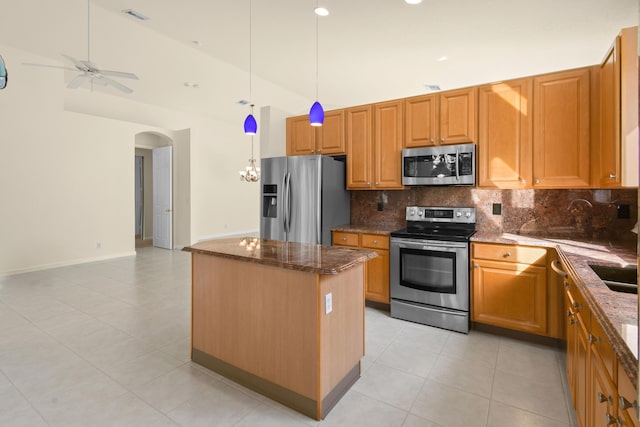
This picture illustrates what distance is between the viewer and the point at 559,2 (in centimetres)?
339

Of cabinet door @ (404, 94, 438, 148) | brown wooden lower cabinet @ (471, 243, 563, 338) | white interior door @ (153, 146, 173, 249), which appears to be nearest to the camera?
brown wooden lower cabinet @ (471, 243, 563, 338)

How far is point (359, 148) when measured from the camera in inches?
155

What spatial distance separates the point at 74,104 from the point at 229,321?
21.3 feet

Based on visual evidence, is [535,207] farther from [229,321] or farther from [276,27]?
[276,27]

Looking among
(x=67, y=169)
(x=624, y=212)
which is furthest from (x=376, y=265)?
(x=67, y=169)

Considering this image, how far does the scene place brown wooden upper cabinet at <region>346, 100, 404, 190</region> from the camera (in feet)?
12.0

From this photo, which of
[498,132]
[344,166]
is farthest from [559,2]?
[344,166]

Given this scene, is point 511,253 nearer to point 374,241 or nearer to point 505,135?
point 505,135

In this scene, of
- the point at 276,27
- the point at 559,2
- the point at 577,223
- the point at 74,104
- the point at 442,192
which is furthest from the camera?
the point at 74,104

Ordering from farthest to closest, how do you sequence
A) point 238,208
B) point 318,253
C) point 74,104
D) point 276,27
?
point 238,208
point 74,104
point 276,27
point 318,253

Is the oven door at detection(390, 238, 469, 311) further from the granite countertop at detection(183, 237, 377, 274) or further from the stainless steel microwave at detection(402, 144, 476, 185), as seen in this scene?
the granite countertop at detection(183, 237, 377, 274)

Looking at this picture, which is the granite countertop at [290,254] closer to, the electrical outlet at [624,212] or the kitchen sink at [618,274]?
the kitchen sink at [618,274]

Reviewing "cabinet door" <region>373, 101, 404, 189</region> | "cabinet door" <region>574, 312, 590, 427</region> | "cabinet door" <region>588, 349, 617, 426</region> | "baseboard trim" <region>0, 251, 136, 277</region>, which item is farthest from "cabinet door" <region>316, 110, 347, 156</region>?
"baseboard trim" <region>0, 251, 136, 277</region>

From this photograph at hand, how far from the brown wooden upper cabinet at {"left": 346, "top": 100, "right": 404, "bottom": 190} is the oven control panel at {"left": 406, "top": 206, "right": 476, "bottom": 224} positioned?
14.3 inches
